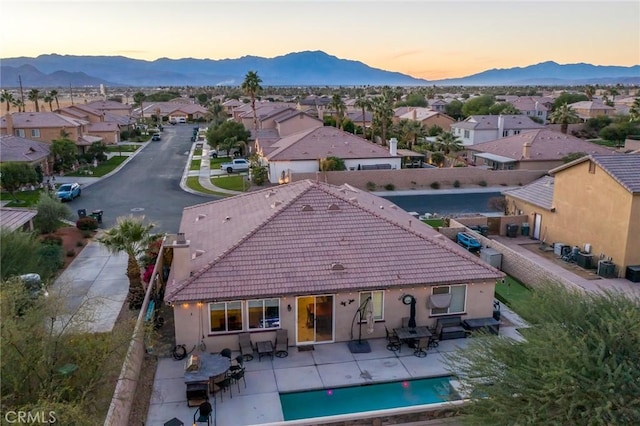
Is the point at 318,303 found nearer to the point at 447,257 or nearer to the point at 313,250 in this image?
the point at 313,250

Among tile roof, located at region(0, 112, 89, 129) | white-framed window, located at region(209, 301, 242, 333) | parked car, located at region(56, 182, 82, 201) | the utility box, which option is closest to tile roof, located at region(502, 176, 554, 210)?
the utility box

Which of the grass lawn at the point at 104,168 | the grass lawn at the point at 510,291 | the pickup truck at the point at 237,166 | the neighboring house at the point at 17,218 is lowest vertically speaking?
the grass lawn at the point at 510,291

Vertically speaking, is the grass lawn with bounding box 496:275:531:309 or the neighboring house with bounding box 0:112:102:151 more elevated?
the neighboring house with bounding box 0:112:102:151

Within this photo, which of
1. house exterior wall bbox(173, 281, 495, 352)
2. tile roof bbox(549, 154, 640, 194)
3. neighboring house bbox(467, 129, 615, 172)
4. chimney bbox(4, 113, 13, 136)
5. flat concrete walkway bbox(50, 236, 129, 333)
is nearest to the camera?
house exterior wall bbox(173, 281, 495, 352)

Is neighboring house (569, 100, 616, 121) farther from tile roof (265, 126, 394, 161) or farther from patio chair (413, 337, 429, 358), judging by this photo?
patio chair (413, 337, 429, 358)

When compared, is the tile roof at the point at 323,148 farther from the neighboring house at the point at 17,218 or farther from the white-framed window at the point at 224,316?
the white-framed window at the point at 224,316

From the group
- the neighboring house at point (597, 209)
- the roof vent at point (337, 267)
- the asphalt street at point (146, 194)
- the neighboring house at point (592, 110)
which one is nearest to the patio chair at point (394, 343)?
the roof vent at point (337, 267)
